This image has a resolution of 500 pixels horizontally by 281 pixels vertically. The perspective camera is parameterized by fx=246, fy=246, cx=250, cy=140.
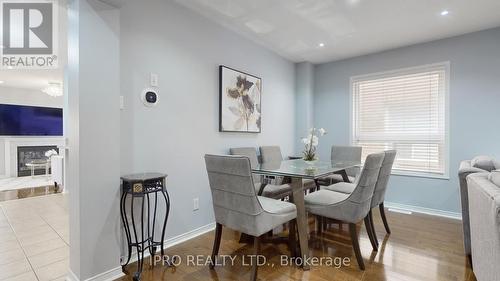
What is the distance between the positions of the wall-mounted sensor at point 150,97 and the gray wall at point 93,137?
0.32 m

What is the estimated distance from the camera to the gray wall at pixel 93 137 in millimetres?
1730

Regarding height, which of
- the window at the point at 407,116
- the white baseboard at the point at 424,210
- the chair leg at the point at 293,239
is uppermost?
the window at the point at 407,116

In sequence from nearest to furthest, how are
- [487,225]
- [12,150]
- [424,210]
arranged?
[487,225] → [424,210] → [12,150]

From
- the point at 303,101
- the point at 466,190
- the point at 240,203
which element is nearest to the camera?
the point at 240,203

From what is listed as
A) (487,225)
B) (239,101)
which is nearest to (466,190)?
(487,225)

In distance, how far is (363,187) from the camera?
6.38ft

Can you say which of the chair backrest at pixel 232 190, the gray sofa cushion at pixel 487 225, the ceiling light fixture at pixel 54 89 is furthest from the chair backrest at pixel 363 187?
the ceiling light fixture at pixel 54 89

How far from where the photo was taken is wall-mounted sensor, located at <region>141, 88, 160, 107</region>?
7.37 feet

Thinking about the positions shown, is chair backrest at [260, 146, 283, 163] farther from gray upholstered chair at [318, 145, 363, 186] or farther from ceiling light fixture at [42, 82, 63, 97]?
ceiling light fixture at [42, 82, 63, 97]

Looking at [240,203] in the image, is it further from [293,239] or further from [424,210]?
[424,210]

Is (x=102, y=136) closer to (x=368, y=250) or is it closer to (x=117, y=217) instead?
(x=117, y=217)

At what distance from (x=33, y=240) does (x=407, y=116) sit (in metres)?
5.01

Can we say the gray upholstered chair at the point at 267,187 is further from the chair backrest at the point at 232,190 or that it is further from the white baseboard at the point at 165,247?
the chair backrest at the point at 232,190

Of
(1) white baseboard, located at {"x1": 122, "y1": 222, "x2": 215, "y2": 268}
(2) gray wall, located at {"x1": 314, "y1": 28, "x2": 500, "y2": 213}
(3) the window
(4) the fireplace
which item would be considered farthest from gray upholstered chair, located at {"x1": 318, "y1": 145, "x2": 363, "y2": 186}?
(4) the fireplace
